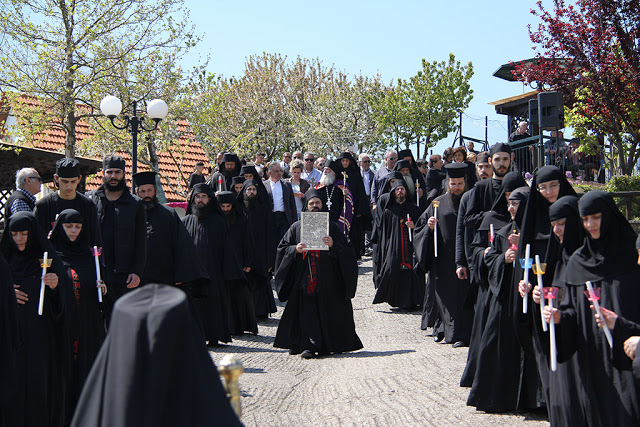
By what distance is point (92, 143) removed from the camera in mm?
26750

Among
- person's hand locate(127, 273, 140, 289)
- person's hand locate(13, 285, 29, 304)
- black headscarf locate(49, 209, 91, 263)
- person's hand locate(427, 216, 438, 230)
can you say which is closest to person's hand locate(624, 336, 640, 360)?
person's hand locate(13, 285, 29, 304)

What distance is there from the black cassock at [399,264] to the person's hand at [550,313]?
872 centimetres

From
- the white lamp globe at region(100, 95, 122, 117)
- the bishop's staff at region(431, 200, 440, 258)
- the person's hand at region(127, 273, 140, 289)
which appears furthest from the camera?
the white lamp globe at region(100, 95, 122, 117)

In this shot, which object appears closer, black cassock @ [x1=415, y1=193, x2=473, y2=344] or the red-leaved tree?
black cassock @ [x1=415, y1=193, x2=473, y2=344]

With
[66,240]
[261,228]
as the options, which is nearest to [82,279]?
[66,240]

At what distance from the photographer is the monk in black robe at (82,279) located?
26.6 ft

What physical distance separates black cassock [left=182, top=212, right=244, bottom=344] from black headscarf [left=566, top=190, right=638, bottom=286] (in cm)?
677

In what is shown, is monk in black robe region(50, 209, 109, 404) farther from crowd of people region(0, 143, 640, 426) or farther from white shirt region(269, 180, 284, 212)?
white shirt region(269, 180, 284, 212)

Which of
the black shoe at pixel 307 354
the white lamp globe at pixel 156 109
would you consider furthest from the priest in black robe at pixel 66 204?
the white lamp globe at pixel 156 109

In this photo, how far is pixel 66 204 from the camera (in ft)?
29.5

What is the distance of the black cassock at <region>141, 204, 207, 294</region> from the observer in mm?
10258

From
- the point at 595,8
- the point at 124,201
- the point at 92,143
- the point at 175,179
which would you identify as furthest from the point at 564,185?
the point at 175,179

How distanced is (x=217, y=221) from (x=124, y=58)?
12.8 meters

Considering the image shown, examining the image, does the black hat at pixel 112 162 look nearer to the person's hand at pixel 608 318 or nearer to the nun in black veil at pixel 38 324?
the nun in black veil at pixel 38 324
